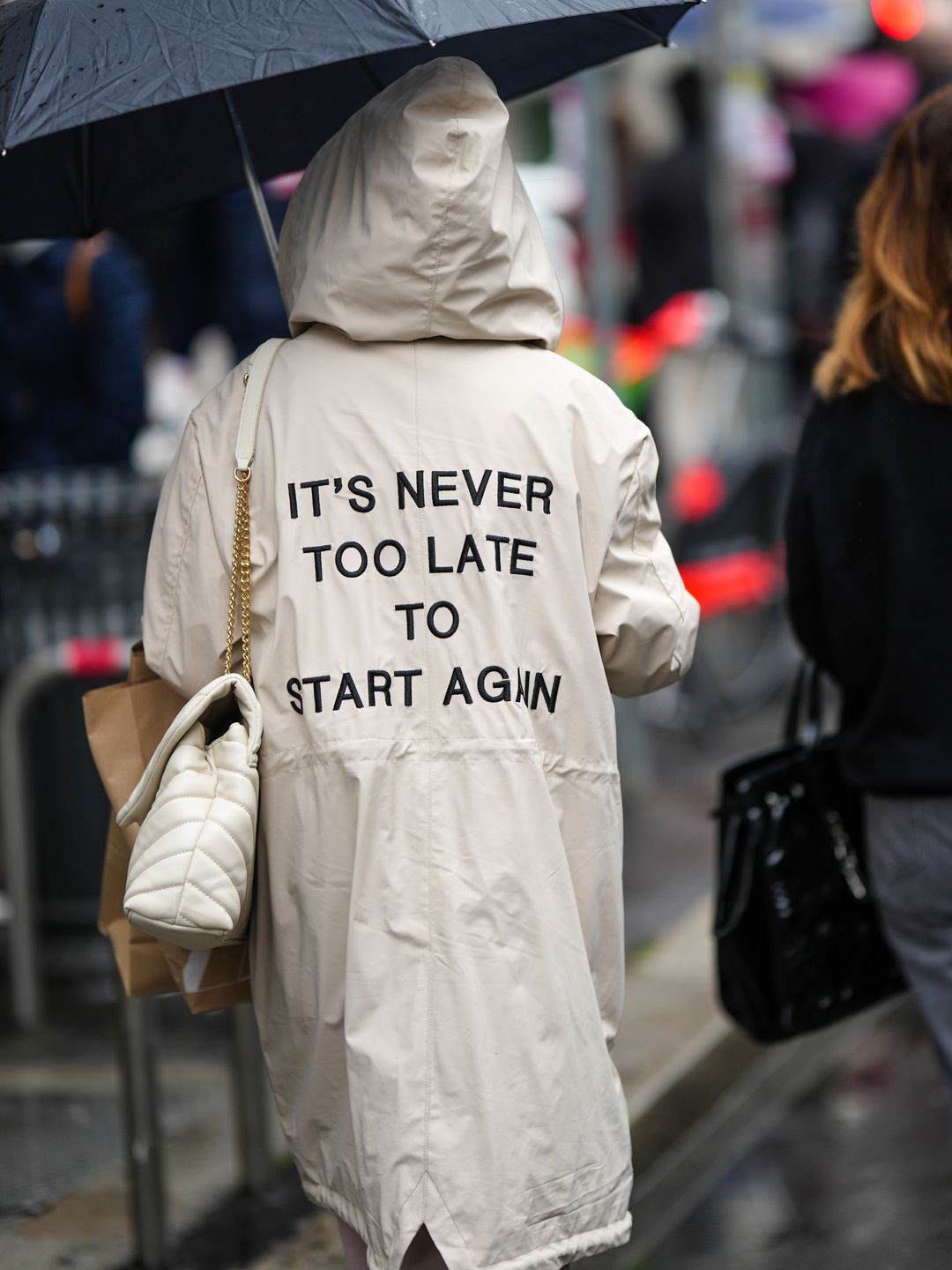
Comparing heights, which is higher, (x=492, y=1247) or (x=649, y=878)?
(x=492, y=1247)

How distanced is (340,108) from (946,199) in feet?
3.60

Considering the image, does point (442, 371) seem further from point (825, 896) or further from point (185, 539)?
point (825, 896)

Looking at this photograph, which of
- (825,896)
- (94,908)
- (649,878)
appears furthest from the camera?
(649,878)

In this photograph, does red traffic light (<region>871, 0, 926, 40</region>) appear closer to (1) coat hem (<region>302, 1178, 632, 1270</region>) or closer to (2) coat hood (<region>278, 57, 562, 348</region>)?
(2) coat hood (<region>278, 57, 562, 348</region>)

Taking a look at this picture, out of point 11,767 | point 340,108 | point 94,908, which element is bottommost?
point 94,908

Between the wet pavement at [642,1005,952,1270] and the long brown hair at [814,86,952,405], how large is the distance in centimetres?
193

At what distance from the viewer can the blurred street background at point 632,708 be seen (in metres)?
4.04

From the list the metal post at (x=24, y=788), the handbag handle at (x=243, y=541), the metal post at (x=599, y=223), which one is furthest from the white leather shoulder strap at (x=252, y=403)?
the metal post at (x=599, y=223)

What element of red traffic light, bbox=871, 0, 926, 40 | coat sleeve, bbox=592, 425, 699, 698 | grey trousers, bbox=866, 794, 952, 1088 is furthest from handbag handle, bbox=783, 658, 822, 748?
red traffic light, bbox=871, 0, 926, 40

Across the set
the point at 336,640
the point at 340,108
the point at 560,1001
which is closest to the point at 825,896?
the point at 560,1001

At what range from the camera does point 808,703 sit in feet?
11.9

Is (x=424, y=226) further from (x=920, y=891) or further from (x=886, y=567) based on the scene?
(x=920, y=891)

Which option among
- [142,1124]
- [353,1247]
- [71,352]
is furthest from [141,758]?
[71,352]

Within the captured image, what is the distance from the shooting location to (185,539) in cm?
265
